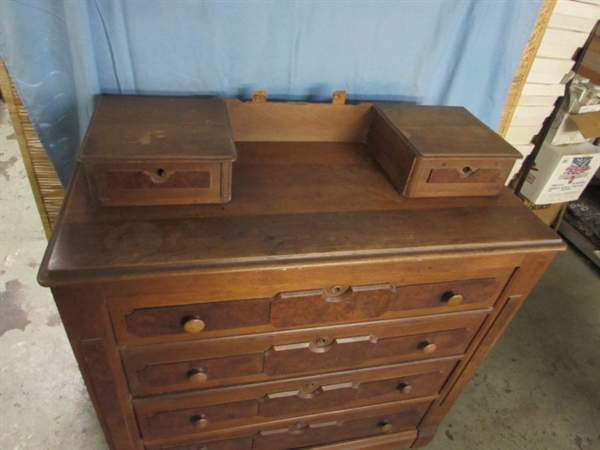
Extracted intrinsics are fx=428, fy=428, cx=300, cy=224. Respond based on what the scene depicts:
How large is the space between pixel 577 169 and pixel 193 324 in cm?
176

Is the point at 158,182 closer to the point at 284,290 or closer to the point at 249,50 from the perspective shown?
the point at 284,290

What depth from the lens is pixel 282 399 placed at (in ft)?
3.51

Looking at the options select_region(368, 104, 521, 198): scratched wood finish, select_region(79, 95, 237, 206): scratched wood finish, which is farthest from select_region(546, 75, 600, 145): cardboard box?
select_region(79, 95, 237, 206): scratched wood finish

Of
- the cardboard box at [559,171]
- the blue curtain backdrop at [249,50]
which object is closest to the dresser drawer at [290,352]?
the blue curtain backdrop at [249,50]

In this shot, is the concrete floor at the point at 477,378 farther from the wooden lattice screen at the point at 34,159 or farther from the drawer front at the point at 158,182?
the drawer front at the point at 158,182

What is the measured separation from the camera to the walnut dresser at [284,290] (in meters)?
0.74

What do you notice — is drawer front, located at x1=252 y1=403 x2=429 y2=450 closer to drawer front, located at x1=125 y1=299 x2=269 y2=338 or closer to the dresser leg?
the dresser leg

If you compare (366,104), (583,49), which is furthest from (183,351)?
(583,49)

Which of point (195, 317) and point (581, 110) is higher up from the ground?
point (581, 110)

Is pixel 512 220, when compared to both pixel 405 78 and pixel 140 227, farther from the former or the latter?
pixel 140 227

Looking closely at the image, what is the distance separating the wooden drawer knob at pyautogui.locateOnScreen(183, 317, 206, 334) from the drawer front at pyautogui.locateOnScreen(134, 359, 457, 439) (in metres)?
0.26

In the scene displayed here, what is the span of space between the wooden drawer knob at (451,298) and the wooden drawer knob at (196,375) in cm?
55

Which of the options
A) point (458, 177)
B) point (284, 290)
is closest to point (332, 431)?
point (284, 290)

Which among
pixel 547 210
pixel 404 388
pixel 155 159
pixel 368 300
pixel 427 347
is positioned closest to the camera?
pixel 155 159
